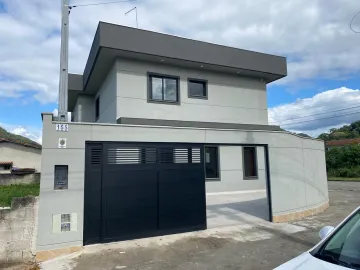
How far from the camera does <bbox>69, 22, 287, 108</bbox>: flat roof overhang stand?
10.0 m

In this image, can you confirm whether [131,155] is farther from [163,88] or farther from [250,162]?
[250,162]

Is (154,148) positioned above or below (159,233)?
above

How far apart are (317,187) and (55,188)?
8924mm

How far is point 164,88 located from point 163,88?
0.15 ft

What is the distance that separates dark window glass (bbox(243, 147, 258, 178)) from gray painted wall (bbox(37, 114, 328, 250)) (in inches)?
175

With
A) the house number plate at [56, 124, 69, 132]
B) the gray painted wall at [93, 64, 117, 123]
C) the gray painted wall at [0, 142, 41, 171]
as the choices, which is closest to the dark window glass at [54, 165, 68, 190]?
the house number plate at [56, 124, 69, 132]

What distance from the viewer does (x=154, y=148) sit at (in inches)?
280

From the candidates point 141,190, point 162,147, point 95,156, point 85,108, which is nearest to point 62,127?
point 95,156

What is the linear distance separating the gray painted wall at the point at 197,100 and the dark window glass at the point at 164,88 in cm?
26

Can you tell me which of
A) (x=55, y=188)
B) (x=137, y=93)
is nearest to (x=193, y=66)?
(x=137, y=93)

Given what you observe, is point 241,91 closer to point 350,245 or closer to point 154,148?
point 154,148

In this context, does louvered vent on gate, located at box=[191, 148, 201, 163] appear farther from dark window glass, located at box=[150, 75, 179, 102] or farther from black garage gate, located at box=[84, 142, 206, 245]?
dark window glass, located at box=[150, 75, 179, 102]

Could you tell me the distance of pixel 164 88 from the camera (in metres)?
11.7

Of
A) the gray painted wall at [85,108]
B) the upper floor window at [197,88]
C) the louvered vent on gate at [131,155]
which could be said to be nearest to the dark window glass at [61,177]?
the louvered vent on gate at [131,155]
